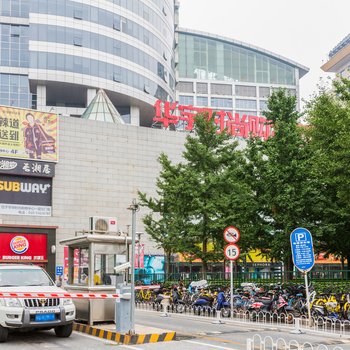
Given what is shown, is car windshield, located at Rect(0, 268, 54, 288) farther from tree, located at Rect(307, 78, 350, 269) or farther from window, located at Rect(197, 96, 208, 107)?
window, located at Rect(197, 96, 208, 107)

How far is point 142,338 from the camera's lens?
12.9 m

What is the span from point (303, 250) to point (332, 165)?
26.2 ft

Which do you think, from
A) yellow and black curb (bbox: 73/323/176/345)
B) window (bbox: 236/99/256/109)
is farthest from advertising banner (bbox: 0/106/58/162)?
window (bbox: 236/99/256/109)

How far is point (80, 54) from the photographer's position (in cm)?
5694

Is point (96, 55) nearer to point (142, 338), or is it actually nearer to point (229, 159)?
point (229, 159)

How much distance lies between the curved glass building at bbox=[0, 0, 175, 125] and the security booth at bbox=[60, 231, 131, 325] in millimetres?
41771

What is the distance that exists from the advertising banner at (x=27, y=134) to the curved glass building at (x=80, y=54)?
13.4m

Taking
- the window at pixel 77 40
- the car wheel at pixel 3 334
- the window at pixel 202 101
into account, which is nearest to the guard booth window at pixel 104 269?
the car wheel at pixel 3 334

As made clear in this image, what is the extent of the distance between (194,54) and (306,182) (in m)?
87.4

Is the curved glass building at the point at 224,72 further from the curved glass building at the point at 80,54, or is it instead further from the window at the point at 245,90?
the curved glass building at the point at 80,54

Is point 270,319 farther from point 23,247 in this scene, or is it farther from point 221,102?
point 221,102

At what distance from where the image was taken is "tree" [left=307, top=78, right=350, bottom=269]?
23.8 m

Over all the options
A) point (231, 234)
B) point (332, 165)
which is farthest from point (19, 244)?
point (332, 165)

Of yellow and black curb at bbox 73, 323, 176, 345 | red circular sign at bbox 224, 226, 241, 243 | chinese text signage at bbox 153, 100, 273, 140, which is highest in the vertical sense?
chinese text signage at bbox 153, 100, 273, 140
